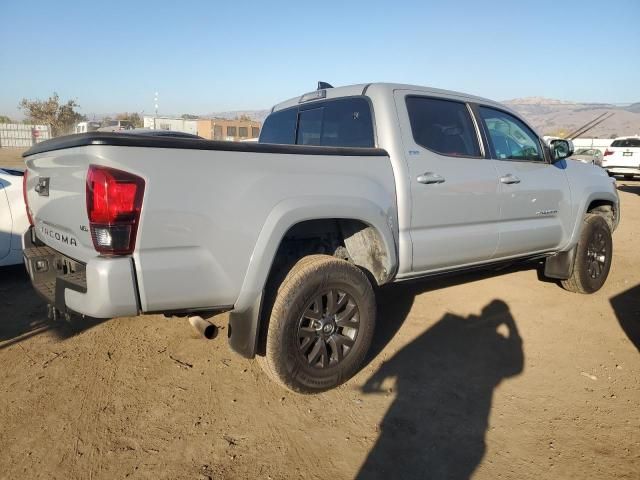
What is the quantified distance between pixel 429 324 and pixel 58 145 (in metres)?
3.15

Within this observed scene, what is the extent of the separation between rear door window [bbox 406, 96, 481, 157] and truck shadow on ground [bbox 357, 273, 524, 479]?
1.52 m

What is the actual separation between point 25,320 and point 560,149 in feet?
16.8

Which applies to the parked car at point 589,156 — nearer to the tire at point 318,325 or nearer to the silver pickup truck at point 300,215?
the silver pickup truck at point 300,215

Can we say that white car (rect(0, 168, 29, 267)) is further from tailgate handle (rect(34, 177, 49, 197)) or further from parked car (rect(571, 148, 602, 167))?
parked car (rect(571, 148, 602, 167))

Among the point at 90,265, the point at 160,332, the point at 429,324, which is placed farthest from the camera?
the point at 429,324

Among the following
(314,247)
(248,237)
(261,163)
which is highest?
(261,163)

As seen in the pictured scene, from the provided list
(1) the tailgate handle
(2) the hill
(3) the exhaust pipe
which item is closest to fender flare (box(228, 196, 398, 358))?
(3) the exhaust pipe

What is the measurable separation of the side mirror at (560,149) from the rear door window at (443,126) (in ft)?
3.85

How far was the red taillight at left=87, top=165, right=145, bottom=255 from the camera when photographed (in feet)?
6.91

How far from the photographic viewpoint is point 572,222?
4582 mm

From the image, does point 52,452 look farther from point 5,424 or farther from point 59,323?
point 59,323

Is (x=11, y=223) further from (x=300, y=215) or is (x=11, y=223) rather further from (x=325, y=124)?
(x=300, y=215)

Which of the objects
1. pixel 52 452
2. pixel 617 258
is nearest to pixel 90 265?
pixel 52 452

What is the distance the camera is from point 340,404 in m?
2.85
